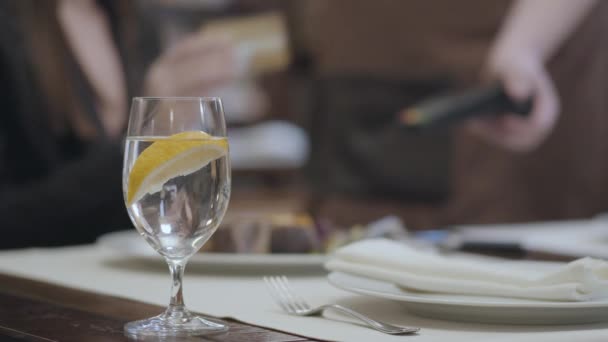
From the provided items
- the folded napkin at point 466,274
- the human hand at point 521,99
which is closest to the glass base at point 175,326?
the folded napkin at point 466,274

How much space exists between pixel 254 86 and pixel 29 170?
2077 mm

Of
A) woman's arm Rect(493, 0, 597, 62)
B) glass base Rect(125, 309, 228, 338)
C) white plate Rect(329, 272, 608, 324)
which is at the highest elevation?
woman's arm Rect(493, 0, 597, 62)

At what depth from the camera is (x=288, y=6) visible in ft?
10.2

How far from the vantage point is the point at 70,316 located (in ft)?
1.64

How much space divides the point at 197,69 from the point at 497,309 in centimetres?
81

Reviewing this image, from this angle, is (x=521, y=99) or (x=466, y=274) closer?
(x=466, y=274)

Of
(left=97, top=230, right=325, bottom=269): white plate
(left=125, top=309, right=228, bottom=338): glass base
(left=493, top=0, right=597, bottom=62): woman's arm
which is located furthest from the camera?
(left=493, top=0, right=597, bottom=62): woman's arm

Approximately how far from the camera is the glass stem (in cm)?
46

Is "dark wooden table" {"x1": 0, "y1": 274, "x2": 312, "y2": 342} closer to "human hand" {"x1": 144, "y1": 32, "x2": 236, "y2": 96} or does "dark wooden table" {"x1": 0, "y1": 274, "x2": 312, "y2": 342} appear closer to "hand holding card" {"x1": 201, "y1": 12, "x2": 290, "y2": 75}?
"human hand" {"x1": 144, "y1": 32, "x2": 236, "y2": 96}

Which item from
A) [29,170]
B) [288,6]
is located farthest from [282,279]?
[288,6]

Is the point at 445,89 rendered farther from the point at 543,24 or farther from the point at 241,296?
the point at 241,296

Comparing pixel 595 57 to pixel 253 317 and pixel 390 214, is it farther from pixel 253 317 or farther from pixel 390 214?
pixel 253 317

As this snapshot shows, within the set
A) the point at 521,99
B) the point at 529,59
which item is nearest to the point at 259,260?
the point at 521,99

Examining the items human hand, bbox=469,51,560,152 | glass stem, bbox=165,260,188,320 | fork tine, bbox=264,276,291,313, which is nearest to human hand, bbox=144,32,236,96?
human hand, bbox=469,51,560,152
